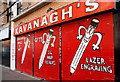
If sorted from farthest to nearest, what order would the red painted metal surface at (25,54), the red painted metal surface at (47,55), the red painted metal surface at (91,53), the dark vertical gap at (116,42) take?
1. the red painted metal surface at (25,54)
2. the red painted metal surface at (47,55)
3. the red painted metal surface at (91,53)
4. the dark vertical gap at (116,42)

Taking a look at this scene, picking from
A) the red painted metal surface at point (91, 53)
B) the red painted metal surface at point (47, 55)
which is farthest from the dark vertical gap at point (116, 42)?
the red painted metal surface at point (47, 55)

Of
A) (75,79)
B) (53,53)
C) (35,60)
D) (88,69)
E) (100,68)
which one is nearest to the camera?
(100,68)

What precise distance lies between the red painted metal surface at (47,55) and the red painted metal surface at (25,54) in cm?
65

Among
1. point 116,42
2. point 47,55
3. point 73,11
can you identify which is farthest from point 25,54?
point 116,42

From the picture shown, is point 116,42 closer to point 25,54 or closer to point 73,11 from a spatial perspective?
point 73,11

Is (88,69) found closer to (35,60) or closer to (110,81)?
(110,81)

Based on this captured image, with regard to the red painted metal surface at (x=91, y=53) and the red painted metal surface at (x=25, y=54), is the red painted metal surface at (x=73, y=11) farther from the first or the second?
the red painted metal surface at (x=25, y=54)

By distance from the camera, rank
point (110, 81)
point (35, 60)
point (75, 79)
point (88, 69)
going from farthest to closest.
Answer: point (35, 60), point (75, 79), point (88, 69), point (110, 81)

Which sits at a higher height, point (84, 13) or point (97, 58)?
point (84, 13)

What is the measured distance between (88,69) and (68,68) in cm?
112

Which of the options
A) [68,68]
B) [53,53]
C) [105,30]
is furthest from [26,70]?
[105,30]

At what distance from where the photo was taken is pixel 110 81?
3.71 m

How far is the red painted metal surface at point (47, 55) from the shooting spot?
589 cm

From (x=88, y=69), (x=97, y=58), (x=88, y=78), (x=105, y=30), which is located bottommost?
(x=88, y=78)
